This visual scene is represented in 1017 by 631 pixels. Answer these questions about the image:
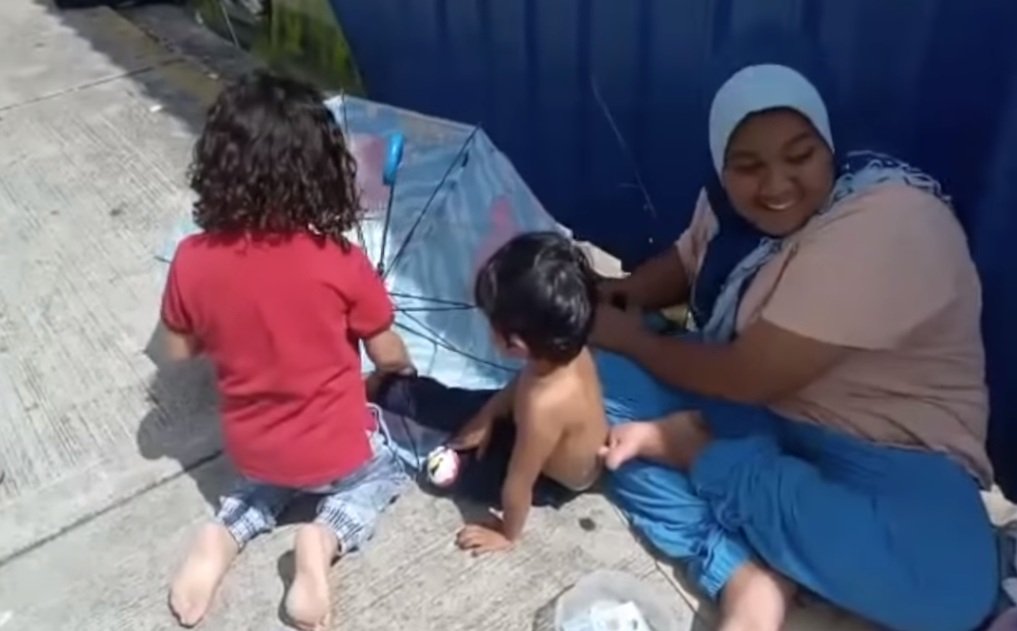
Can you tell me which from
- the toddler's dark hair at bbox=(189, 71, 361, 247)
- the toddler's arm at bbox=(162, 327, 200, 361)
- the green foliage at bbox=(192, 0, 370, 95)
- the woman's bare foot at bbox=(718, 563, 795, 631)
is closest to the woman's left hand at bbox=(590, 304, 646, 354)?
the woman's bare foot at bbox=(718, 563, 795, 631)

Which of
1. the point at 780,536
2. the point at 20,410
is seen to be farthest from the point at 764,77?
the point at 20,410

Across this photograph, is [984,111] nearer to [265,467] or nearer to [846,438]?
[846,438]

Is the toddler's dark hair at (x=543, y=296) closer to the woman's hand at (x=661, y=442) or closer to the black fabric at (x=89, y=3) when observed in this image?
the woman's hand at (x=661, y=442)

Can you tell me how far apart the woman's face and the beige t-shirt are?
0.16ft

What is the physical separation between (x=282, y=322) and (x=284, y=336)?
3cm

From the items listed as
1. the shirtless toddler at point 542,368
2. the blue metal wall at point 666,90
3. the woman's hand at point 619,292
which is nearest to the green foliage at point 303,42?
the blue metal wall at point 666,90

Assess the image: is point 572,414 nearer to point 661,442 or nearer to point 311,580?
point 661,442

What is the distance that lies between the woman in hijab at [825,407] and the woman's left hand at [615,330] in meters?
0.15

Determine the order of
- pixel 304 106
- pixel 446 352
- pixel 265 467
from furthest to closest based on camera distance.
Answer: pixel 446 352 < pixel 265 467 < pixel 304 106

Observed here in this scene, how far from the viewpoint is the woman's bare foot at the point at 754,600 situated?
227cm

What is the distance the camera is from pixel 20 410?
9.70 feet

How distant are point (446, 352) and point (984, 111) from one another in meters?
1.24

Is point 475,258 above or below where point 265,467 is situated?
above

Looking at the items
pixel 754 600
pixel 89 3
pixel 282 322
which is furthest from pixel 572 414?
pixel 89 3
